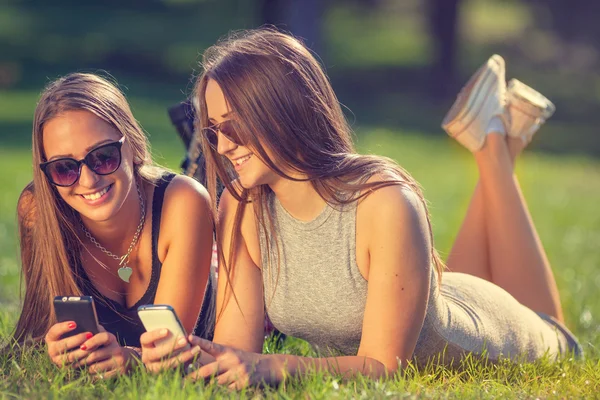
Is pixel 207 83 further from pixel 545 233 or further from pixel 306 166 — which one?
pixel 545 233

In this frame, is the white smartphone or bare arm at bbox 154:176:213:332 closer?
the white smartphone

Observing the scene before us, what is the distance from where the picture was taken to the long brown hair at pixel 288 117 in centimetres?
355

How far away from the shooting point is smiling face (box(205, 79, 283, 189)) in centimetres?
360

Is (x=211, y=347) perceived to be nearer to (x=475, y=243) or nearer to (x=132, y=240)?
(x=132, y=240)

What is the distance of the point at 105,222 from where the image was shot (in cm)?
415

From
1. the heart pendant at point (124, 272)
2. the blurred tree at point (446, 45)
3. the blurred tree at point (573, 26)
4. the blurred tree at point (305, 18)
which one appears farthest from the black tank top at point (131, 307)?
the blurred tree at point (573, 26)

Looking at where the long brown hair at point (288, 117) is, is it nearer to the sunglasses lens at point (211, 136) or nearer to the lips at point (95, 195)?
the sunglasses lens at point (211, 136)

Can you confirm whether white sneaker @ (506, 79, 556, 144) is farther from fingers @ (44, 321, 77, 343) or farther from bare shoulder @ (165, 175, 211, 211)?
fingers @ (44, 321, 77, 343)

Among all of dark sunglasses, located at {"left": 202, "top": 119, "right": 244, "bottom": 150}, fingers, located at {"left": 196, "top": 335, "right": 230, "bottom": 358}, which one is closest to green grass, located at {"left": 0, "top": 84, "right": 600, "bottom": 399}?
fingers, located at {"left": 196, "top": 335, "right": 230, "bottom": 358}

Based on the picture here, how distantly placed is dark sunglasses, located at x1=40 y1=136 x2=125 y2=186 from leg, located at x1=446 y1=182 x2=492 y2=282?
7.20ft

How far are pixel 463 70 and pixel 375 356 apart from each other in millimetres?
23404

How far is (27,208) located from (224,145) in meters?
1.17

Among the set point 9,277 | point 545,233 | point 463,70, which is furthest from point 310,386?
point 463,70

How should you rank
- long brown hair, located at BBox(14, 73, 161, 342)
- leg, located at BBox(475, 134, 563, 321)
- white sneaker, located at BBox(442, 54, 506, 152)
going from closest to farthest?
long brown hair, located at BBox(14, 73, 161, 342)
leg, located at BBox(475, 134, 563, 321)
white sneaker, located at BBox(442, 54, 506, 152)
